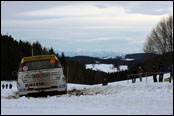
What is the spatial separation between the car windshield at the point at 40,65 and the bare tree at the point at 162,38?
174ft

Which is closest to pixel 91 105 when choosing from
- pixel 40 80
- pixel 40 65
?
pixel 40 80

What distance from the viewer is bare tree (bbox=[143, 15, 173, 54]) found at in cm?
6725

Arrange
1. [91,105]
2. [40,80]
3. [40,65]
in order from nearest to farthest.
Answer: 1. [91,105]
2. [40,80]
3. [40,65]

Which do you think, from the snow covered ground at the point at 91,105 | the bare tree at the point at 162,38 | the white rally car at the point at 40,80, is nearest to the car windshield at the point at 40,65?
the white rally car at the point at 40,80

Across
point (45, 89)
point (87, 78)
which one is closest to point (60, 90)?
point (45, 89)

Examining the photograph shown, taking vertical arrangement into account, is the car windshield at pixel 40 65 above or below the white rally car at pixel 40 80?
above

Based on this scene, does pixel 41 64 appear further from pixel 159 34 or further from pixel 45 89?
pixel 159 34

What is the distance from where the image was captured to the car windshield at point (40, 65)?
621 inches

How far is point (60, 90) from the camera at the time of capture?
15680 millimetres

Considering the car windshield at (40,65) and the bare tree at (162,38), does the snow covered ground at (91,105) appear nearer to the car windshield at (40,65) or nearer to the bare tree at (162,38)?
the car windshield at (40,65)

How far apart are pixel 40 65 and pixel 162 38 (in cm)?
5490

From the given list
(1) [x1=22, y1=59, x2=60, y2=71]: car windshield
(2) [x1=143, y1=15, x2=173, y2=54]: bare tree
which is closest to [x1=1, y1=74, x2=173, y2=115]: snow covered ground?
(1) [x1=22, y1=59, x2=60, y2=71]: car windshield

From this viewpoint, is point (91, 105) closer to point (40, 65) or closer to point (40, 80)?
point (40, 80)

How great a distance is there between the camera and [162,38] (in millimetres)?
68062
